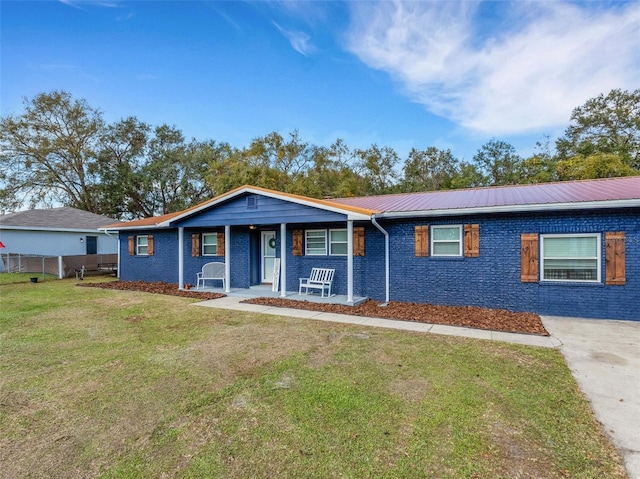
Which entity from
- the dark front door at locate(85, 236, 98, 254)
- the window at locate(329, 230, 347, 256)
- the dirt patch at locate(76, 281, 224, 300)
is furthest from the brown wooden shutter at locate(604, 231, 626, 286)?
the dark front door at locate(85, 236, 98, 254)

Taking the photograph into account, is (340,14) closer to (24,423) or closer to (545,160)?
(24,423)

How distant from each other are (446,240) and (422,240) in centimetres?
59

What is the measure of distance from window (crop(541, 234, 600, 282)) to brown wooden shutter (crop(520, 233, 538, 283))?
0.19 meters

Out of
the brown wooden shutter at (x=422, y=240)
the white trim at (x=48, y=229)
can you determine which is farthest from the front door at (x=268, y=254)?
the white trim at (x=48, y=229)

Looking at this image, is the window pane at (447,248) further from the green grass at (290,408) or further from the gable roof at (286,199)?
the green grass at (290,408)

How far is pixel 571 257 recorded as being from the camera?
7375 millimetres

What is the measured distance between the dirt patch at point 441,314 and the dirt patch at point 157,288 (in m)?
1.93

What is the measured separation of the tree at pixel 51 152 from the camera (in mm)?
24656

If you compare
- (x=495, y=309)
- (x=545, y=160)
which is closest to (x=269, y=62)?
(x=495, y=309)

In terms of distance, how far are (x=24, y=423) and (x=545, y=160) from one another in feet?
95.3

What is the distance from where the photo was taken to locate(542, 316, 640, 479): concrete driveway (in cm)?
291

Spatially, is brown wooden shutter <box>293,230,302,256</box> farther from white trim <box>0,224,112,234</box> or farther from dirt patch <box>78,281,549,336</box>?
white trim <box>0,224,112,234</box>

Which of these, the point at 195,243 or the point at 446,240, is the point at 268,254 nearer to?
the point at 195,243

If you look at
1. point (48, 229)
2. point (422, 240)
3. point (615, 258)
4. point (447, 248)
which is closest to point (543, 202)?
point (615, 258)
